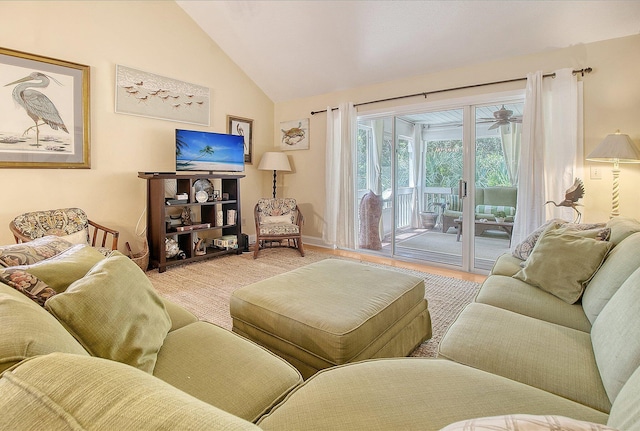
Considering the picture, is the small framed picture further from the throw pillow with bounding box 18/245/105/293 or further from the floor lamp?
the floor lamp

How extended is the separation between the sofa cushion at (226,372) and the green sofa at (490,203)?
140 inches

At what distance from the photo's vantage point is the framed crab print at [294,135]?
5.56 m

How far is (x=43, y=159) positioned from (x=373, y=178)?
157 inches

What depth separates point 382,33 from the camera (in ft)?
12.7

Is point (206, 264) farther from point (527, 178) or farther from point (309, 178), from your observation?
point (527, 178)

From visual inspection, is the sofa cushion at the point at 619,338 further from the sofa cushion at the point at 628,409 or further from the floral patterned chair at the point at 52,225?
the floral patterned chair at the point at 52,225

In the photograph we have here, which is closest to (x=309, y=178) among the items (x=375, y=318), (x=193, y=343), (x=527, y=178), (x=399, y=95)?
(x=399, y=95)

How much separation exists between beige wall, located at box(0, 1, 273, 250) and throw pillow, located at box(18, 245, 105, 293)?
2.80m

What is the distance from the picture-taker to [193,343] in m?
1.31

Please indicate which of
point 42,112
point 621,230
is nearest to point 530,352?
point 621,230

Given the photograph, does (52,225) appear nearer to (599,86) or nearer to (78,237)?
(78,237)

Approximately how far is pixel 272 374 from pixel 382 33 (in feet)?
12.8

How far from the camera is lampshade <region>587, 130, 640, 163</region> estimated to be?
111 inches

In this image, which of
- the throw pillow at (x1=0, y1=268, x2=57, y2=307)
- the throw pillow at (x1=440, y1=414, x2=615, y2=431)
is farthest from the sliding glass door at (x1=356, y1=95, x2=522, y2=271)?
the throw pillow at (x1=0, y1=268, x2=57, y2=307)
